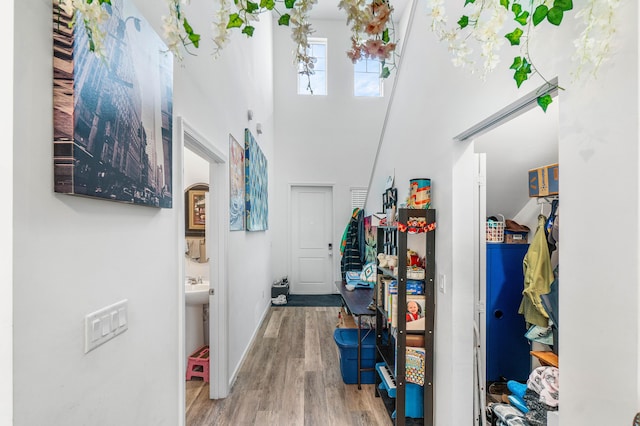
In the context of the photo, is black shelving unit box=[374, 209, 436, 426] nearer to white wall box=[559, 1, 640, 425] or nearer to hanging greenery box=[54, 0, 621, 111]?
white wall box=[559, 1, 640, 425]

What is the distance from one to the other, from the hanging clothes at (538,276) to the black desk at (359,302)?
1.19 m

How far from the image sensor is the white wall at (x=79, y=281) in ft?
2.37

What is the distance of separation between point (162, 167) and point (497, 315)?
2.78m

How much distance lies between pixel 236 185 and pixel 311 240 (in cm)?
327

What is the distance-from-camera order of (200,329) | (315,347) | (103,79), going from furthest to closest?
(315,347)
(200,329)
(103,79)

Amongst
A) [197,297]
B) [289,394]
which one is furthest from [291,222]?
[289,394]

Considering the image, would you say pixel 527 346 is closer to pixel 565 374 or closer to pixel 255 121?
pixel 565 374

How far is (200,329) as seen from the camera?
2.96m

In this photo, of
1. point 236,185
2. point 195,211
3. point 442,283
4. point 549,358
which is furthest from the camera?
point 195,211

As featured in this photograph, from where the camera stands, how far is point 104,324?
994mm

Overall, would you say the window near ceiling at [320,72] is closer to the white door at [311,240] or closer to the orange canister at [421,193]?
the white door at [311,240]

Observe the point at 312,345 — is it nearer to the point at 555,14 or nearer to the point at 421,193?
the point at 421,193

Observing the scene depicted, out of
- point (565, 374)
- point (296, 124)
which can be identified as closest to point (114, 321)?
point (565, 374)
